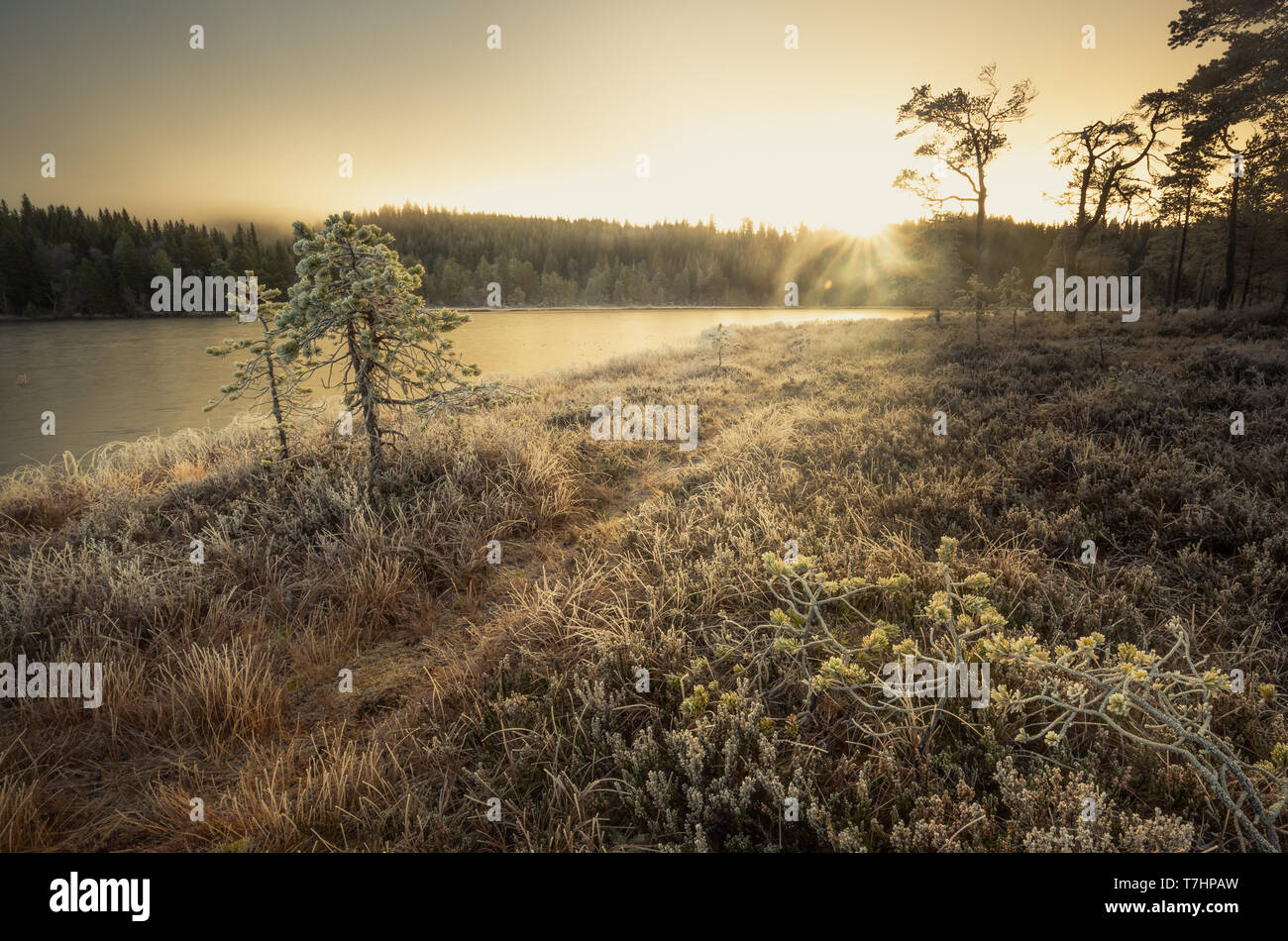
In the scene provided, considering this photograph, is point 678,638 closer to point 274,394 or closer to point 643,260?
point 274,394

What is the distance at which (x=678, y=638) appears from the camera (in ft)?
12.5

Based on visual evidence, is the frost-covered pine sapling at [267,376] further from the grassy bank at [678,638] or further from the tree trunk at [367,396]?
the tree trunk at [367,396]

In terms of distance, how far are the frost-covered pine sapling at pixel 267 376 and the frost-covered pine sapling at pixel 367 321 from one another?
64 cm

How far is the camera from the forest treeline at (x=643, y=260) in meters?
36.3

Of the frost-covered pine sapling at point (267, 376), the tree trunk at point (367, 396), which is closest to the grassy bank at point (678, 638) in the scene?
the tree trunk at point (367, 396)

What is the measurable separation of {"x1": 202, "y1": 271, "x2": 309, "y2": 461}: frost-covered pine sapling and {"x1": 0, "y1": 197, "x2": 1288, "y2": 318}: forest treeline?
7.52 feet

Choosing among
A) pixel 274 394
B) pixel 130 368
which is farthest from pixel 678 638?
pixel 130 368

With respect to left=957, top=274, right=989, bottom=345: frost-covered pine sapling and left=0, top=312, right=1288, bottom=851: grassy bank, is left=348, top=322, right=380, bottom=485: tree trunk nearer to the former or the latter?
left=0, top=312, right=1288, bottom=851: grassy bank

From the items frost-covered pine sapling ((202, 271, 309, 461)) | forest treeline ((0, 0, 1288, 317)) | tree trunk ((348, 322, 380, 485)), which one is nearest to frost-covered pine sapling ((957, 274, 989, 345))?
forest treeline ((0, 0, 1288, 317))

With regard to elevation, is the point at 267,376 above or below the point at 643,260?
below

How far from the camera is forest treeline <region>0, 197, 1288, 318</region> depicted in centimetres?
3631

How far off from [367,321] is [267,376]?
3.05m
